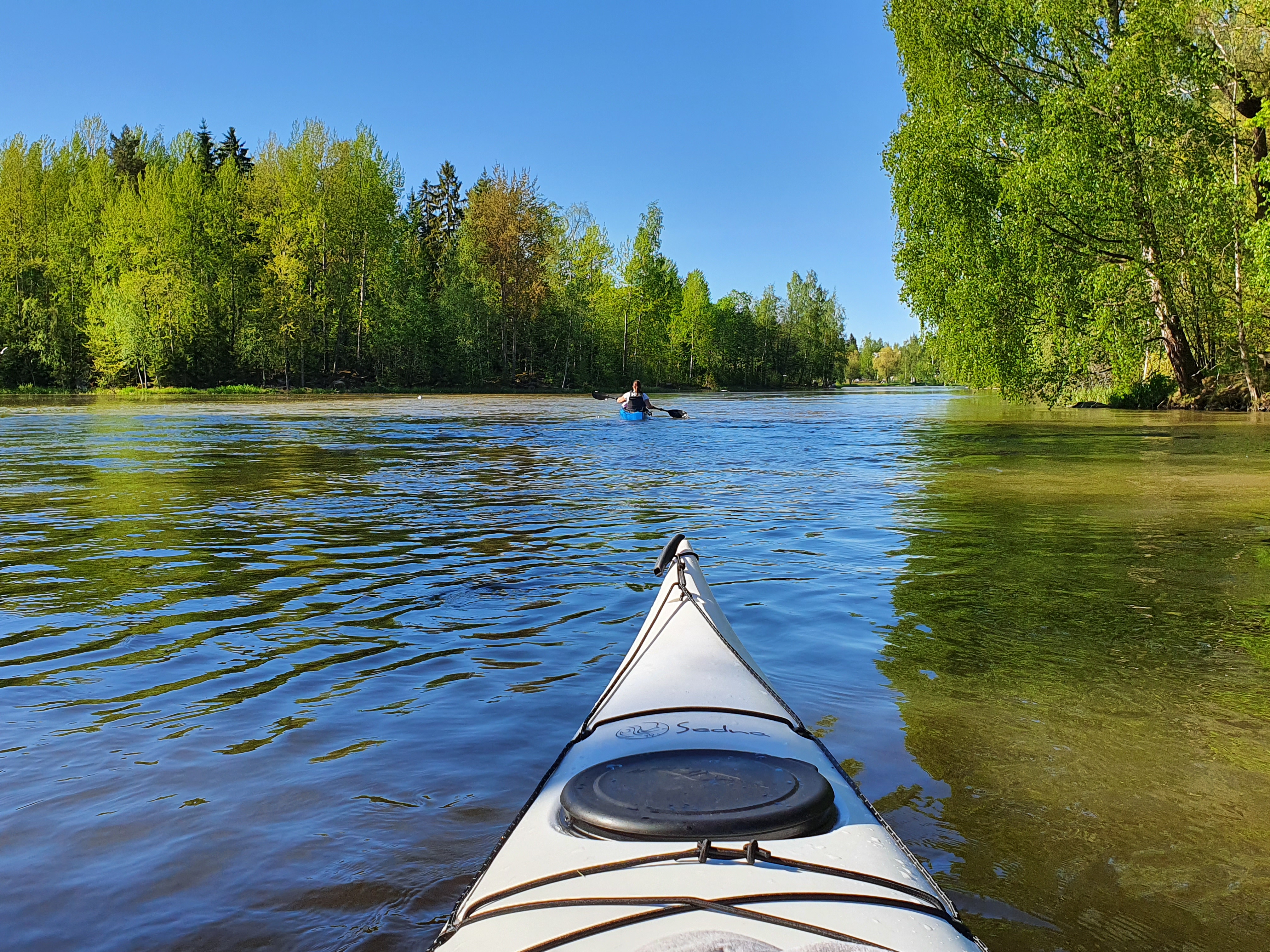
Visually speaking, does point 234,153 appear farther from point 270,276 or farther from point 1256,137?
point 1256,137

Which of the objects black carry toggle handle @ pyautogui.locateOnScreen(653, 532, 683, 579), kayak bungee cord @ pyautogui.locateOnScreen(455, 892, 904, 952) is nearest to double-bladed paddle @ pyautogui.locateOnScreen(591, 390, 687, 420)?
black carry toggle handle @ pyautogui.locateOnScreen(653, 532, 683, 579)

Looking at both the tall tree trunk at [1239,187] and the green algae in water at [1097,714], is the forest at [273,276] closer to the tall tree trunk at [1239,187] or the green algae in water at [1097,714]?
the tall tree trunk at [1239,187]

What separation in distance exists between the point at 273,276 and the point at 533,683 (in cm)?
5390

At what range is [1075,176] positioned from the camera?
69.7 feet

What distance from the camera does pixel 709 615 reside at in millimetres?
4086

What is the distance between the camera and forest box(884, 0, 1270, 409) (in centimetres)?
2158

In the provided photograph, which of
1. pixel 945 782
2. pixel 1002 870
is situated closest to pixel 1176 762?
pixel 945 782

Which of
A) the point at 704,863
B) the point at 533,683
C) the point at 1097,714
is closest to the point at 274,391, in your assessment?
the point at 533,683

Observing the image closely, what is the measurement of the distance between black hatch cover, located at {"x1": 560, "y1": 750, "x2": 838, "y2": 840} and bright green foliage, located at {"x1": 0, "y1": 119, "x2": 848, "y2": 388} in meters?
52.2

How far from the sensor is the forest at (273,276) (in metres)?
49.9

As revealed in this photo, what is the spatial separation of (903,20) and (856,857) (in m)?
27.2

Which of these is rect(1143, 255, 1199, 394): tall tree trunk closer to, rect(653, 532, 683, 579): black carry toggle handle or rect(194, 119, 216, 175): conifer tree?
rect(653, 532, 683, 579): black carry toggle handle

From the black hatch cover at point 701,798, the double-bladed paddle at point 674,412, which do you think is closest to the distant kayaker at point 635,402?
the double-bladed paddle at point 674,412

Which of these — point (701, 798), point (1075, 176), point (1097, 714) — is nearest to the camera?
point (701, 798)
